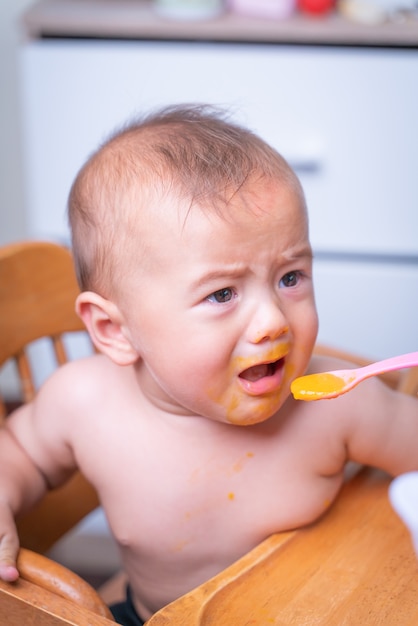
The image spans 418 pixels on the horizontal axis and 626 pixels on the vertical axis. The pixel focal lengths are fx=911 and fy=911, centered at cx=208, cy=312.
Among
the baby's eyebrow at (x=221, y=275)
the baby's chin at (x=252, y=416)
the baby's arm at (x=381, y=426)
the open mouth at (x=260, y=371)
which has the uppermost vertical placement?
the baby's eyebrow at (x=221, y=275)

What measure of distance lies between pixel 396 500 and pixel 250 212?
28cm

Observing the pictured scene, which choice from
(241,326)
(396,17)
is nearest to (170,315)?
(241,326)

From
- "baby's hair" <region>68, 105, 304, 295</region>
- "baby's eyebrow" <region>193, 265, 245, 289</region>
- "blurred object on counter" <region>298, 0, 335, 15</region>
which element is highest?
"blurred object on counter" <region>298, 0, 335, 15</region>

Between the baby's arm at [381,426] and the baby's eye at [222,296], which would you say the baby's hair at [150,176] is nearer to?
the baby's eye at [222,296]

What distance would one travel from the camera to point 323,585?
64cm

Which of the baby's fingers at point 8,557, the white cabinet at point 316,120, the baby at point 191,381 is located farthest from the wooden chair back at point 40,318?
the white cabinet at point 316,120

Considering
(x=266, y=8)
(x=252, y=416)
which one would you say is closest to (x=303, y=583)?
(x=252, y=416)

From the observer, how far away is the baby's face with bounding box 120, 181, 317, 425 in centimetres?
64

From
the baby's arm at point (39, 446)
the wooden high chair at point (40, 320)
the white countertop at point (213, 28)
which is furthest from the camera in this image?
the white countertop at point (213, 28)

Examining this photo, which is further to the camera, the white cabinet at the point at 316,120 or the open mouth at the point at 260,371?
the white cabinet at the point at 316,120

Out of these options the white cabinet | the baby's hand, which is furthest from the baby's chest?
the white cabinet

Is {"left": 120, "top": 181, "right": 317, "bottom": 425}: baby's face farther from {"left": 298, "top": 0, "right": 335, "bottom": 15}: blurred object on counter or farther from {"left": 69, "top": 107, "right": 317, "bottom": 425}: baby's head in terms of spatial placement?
{"left": 298, "top": 0, "right": 335, "bottom": 15}: blurred object on counter

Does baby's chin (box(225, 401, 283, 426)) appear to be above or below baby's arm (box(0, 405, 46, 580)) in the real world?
above

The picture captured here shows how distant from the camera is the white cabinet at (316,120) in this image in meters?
1.31
